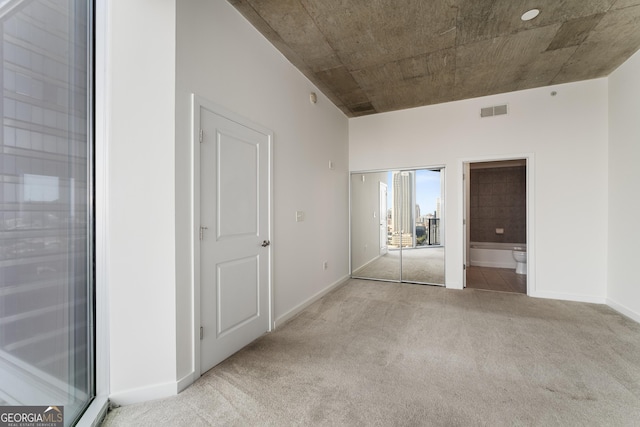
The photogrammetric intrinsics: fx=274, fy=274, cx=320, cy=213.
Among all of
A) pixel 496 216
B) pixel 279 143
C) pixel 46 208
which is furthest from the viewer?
pixel 496 216

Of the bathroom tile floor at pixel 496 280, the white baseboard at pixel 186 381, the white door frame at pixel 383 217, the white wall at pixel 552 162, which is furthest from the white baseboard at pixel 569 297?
the white baseboard at pixel 186 381

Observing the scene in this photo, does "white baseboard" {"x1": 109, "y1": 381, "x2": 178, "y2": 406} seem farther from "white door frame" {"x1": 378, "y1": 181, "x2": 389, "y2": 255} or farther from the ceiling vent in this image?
the ceiling vent

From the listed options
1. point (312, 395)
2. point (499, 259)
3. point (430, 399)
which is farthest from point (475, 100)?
point (312, 395)

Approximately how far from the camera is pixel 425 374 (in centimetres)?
206

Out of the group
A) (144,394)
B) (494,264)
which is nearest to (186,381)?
(144,394)

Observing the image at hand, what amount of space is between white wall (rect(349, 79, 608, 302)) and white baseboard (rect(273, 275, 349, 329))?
71.0 inches

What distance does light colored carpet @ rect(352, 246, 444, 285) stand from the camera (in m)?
4.53

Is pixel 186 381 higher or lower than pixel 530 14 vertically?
lower

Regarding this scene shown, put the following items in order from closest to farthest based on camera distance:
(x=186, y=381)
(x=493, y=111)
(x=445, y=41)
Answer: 1. (x=186, y=381)
2. (x=445, y=41)
3. (x=493, y=111)

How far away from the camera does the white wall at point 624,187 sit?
3.03 metres

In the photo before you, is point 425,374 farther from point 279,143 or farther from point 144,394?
point 279,143

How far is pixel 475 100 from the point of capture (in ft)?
14.0

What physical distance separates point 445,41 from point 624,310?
3700 millimetres

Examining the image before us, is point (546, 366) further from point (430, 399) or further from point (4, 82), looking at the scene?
point (4, 82)
